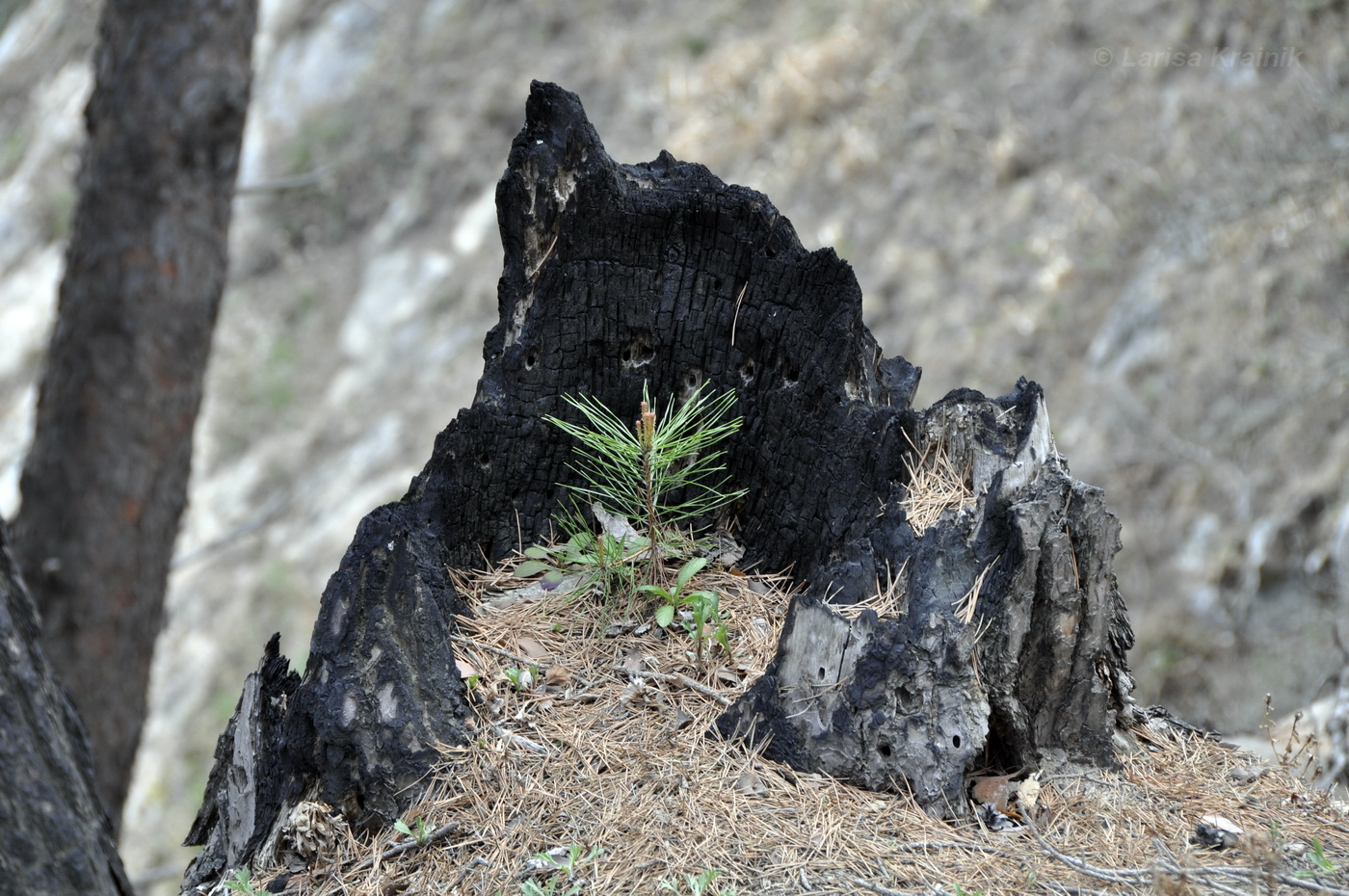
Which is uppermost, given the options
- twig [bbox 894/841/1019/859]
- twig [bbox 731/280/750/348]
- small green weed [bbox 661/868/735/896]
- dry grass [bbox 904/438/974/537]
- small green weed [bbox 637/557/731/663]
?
twig [bbox 731/280/750/348]

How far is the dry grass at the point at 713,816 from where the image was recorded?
2.06 m

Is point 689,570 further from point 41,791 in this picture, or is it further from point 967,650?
point 41,791

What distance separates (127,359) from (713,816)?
412cm

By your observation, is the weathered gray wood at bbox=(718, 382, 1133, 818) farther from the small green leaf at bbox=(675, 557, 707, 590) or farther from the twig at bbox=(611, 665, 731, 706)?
the small green leaf at bbox=(675, 557, 707, 590)

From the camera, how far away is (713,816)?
218 cm

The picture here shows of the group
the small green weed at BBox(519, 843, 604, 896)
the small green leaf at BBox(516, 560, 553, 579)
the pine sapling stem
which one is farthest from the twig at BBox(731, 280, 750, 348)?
the small green weed at BBox(519, 843, 604, 896)

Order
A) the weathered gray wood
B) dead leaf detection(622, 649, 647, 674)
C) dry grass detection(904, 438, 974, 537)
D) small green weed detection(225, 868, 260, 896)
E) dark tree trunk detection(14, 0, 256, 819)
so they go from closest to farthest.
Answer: small green weed detection(225, 868, 260, 896), the weathered gray wood, dry grass detection(904, 438, 974, 537), dead leaf detection(622, 649, 647, 674), dark tree trunk detection(14, 0, 256, 819)

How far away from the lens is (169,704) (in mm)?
9711

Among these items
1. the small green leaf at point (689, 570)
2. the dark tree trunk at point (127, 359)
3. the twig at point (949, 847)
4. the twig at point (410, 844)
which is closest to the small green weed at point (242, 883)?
the twig at point (410, 844)

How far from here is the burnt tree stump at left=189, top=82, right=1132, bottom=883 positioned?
2244 mm

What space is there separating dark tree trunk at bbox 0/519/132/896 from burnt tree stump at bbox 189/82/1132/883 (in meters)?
0.37

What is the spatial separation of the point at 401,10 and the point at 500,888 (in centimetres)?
1529

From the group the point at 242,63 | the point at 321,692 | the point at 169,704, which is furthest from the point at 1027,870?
the point at 169,704

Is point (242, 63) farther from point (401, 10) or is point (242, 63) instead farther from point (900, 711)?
→ point (401, 10)
